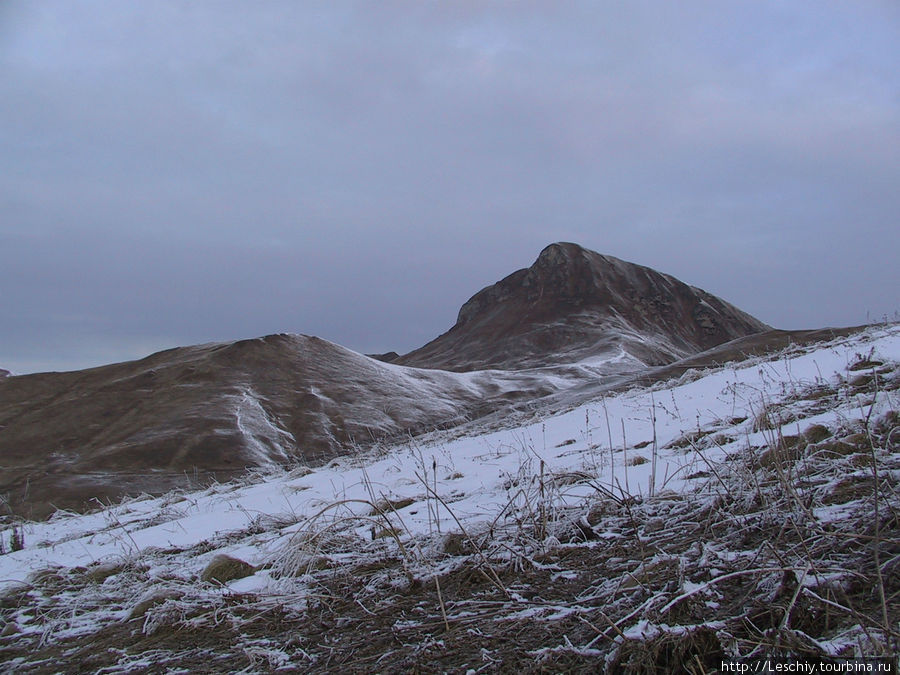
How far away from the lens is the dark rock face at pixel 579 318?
1297 inches

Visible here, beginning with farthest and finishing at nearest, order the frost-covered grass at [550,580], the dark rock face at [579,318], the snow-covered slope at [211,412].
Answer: the dark rock face at [579,318]
the snow-covered slope at [211,412]
the frost-covered grass at [550,580]

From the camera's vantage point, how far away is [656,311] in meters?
41.7

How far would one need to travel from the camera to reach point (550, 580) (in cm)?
226

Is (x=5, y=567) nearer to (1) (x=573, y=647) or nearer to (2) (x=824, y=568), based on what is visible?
(1) (x=573, y=647)

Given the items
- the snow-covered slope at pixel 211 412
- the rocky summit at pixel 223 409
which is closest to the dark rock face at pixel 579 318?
the rocky summit at pixel 223 409

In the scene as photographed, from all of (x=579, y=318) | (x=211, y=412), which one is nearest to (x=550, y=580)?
(x=211, y=412)

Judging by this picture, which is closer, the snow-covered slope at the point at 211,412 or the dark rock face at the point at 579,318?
the snow-covered slope at the point at 211,412

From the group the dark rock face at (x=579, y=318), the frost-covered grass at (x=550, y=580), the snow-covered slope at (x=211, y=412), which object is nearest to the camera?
the frost-covered grass at (x=550, y=580)

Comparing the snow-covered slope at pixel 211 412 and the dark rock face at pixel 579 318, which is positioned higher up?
the dark rock face at pixel 579 318

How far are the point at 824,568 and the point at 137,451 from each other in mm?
14562

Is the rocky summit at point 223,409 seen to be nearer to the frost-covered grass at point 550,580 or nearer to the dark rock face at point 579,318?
the dark rock face at point 579,318

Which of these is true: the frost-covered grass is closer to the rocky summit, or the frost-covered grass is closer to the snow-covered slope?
the snow-covered slope

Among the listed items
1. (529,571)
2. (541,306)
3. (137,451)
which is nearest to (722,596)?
(529,571)

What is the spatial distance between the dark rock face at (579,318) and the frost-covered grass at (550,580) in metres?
26.0
